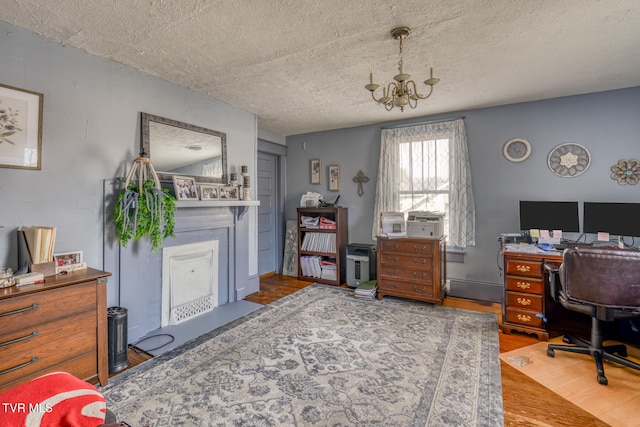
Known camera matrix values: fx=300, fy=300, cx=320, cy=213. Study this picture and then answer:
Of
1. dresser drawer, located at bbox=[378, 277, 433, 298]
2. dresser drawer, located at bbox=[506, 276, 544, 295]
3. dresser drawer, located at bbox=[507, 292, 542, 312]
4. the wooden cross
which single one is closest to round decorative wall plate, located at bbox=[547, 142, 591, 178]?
dresser drawer, located at bbox=[506, 276, 544, 295]

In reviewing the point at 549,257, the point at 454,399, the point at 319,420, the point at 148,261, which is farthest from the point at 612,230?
the point at 148,261

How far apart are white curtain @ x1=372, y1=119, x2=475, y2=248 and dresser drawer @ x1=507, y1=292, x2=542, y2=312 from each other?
3.34 ft

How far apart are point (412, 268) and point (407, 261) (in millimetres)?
96

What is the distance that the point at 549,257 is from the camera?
2625 millimetres

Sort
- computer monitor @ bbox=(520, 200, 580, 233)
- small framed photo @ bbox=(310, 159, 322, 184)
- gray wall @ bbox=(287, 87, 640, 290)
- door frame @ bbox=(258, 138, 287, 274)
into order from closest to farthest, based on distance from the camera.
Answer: computer monitor @ bbox=(520, 200, 580, 233)
gray wall @ bbox=(287, 87, 640, 290)
small framed photo @ bbox=(310, 159, 322, 184)
door frame @ bbox=(258, 138, 287, 274)

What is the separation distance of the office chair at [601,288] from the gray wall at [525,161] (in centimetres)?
141

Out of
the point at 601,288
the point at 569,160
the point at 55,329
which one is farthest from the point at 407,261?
the point at 55,329

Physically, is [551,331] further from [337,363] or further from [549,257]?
[337,363]

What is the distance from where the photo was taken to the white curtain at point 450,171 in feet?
12.2

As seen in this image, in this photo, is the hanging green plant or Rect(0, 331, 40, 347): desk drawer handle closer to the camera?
Rect(0, 331, 40, 347): desk drawer handle

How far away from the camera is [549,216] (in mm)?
3082

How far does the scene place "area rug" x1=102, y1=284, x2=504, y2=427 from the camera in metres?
1.69

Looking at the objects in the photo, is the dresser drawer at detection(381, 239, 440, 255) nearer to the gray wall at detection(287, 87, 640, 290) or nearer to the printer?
the printer

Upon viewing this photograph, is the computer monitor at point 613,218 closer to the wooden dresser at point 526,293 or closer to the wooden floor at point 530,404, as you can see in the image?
the wooden dresser at point 526,293
